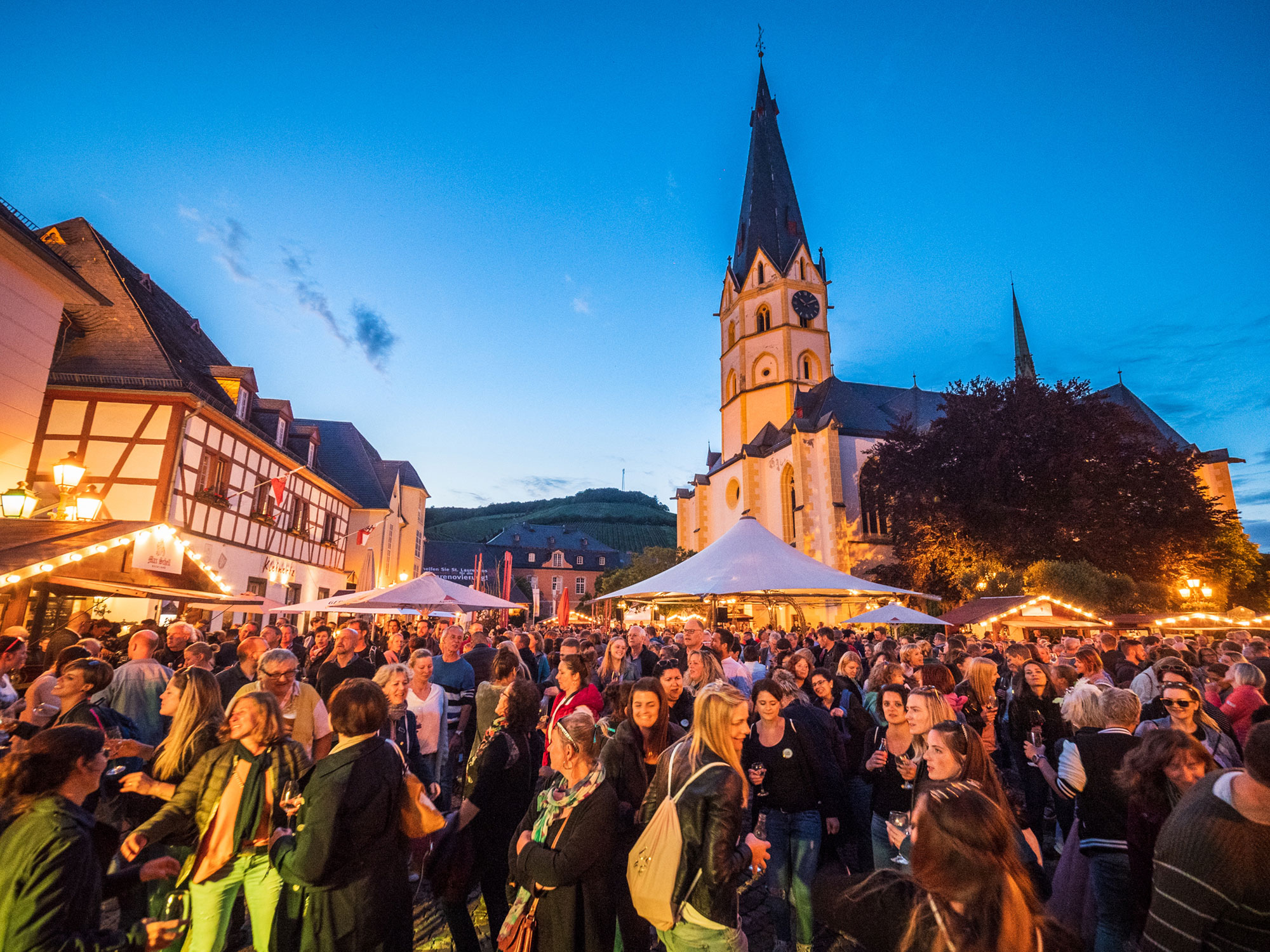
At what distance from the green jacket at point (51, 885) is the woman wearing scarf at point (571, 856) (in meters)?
1.41

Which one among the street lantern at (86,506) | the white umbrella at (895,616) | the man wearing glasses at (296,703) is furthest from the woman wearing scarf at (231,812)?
the white umbrella at (895,616)

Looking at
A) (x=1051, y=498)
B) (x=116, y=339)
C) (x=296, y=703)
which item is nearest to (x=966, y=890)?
(x=296, y=703)

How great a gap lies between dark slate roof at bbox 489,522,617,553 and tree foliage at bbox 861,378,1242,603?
1913 inches

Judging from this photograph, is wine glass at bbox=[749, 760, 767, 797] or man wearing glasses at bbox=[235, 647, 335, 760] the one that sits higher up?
man wearing glasses at bbox=[235, 647, 335, 760]

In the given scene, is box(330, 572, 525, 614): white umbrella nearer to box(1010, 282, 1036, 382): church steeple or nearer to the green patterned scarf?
the green patterned scarf

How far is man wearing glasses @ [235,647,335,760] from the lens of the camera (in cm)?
429

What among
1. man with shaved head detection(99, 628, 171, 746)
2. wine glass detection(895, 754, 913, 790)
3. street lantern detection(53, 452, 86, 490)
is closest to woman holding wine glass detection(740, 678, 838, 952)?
wine glass detection(895, 754, 913, 790)

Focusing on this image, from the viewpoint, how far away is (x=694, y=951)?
2703 mm

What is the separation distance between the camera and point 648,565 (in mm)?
46625

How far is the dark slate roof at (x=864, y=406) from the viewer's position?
3791cm

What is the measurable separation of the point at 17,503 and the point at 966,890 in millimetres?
12716

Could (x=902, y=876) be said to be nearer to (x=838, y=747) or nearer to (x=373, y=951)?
(x=373, y=951)

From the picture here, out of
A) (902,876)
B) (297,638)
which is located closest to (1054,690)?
(902,876)

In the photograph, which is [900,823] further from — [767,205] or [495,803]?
[767,205]
